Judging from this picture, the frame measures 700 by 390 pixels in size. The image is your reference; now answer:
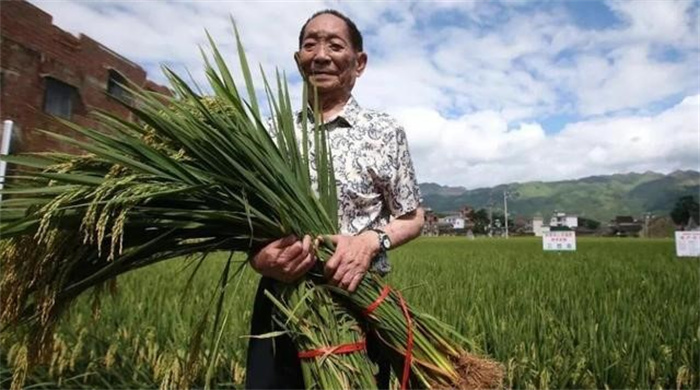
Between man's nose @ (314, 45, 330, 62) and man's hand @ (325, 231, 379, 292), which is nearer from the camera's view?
man's hand @ (325, 231, 379, 292)

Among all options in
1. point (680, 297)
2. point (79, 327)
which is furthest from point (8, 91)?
point (680, 297)

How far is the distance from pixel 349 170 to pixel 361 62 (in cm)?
36

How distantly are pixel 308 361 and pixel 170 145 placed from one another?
0.61 meters

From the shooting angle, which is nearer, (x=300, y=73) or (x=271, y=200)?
(x=271, y=200)

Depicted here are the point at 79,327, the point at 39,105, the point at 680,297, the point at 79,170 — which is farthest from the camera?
the point at 39,105

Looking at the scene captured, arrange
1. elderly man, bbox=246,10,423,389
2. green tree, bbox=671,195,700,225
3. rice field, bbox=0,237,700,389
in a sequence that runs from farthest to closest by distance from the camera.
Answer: green tree, bbox=671,195,700,225
rice field, bbox=0,237,700,389
elderly man, bbox=246,10,423,389

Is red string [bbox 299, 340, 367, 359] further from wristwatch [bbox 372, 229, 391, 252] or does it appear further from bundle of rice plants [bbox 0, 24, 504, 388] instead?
wristwatch [bbox 372, 229, 391, 252]

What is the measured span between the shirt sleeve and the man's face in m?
0.22

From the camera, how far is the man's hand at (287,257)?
111cm

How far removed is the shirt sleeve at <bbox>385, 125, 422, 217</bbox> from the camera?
1.36 meters

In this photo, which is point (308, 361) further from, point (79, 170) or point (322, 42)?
point (322, 42)

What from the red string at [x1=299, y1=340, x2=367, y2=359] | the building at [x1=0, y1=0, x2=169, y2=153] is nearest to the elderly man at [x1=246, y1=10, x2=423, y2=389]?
the red string at [x1=299, y1=340, x2=367, y2=359]

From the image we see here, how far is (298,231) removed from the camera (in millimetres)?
1163

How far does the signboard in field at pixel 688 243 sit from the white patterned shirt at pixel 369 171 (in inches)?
401
